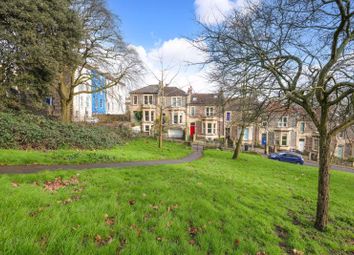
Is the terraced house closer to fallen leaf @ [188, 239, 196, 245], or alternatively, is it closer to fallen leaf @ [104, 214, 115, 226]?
fallen leaf @ [104, 214, 115, 226]

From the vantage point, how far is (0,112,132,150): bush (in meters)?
10.4

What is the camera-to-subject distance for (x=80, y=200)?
164 inches

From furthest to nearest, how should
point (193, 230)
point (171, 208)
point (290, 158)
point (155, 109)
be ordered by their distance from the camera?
point (155, 109) → point (290, 158) → point (171, 208) → point (193, 230)

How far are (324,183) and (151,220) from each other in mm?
4722

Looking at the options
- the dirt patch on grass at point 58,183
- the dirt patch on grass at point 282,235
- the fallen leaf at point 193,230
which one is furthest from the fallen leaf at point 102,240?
the dirt patch on grass at point 282,235

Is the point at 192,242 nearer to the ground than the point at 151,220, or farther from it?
nearer to the ground

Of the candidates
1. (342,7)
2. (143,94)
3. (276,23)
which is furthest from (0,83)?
(143,94)

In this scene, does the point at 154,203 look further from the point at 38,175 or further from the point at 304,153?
the point at 304,153

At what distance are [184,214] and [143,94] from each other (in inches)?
1257

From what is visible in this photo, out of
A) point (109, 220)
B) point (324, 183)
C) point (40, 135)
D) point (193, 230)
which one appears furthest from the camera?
point (40, 135)

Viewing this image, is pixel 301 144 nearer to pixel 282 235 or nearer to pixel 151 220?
pixel 282 235

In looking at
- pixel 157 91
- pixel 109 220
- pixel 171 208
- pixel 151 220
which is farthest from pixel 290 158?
pixel 109 220

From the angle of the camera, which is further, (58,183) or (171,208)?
(58,183)

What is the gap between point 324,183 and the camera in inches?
199
